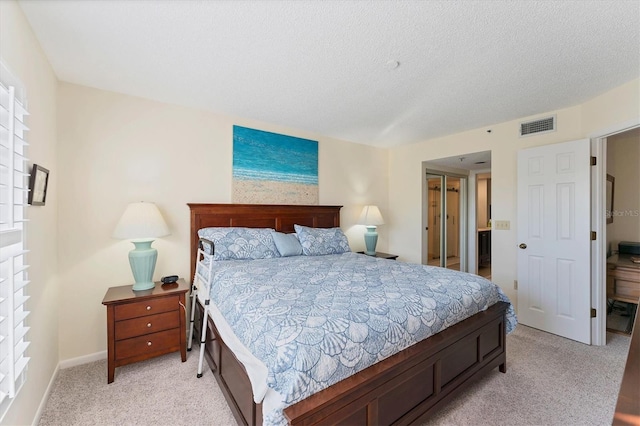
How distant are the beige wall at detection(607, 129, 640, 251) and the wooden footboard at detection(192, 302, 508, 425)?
2821 mm

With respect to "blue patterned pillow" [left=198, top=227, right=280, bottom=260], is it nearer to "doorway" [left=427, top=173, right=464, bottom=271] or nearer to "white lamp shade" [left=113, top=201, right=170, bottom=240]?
"white lamp shade" [left=113, top=201, right=170, bottom=240]

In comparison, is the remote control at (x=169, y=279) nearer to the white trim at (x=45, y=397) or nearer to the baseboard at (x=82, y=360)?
the baseboard at (x=82, y=360)

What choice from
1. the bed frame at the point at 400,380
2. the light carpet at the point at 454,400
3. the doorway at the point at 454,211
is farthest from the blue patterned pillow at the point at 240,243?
the doorway at the point at 454,211

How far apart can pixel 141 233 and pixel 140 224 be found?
0.08m

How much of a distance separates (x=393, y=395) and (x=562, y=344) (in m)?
2.44

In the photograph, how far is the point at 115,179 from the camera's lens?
8.52 feet

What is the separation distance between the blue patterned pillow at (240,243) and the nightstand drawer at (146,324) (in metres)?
0.63

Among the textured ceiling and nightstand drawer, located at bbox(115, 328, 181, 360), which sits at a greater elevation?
the textured ceiling

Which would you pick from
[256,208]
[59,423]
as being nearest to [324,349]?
[59,423]

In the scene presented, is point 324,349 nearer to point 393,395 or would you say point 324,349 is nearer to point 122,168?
point 393,395

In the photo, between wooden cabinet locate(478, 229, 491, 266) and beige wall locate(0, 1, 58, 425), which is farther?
wooden cabinet locate(478, 229, 491, 266)

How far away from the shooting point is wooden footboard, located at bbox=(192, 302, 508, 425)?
122 centimetres

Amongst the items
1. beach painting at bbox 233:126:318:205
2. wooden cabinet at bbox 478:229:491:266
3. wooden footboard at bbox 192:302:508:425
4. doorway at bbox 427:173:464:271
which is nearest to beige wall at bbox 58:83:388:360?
beach painting at bbox 233:126:318:205

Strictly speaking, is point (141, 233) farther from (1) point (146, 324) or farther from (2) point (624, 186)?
(2) point (624, 186)
